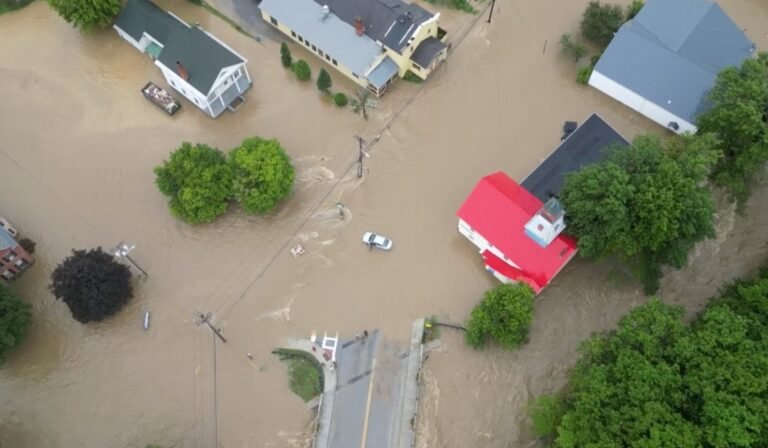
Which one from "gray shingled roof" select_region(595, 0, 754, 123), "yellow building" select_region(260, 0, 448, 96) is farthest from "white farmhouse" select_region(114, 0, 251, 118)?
"gray shingled roof" select_region(595, 0, 754, 123)

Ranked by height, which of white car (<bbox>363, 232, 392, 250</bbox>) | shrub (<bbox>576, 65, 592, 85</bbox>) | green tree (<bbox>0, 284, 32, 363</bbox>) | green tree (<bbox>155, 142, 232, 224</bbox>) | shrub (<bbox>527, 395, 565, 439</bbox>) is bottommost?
green tree (<bbox>0, 284, 32, 363</bbox>)

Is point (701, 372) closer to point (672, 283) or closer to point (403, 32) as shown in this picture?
point (672, 283)

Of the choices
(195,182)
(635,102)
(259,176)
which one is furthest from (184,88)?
(635,102)

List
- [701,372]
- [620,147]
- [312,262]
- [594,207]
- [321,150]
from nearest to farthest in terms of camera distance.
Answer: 1. [701,372]
2. [594,207]
3. [620,147]
4. [312,262]
5. [321,150]

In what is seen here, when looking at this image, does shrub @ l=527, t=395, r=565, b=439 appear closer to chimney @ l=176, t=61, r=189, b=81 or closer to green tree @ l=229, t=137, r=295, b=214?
green tree @ l=229, t=137, r=295, b=214

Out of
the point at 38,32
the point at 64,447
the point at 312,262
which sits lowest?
the point at 64,447

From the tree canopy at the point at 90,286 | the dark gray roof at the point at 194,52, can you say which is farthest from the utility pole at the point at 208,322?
the dark gray roof at the point at 194,52

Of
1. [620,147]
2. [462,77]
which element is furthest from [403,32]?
[620,147]
